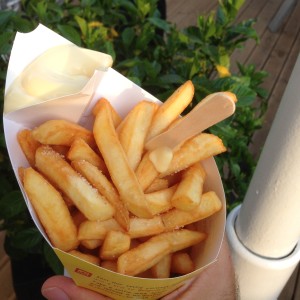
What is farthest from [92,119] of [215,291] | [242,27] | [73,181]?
[242,27]

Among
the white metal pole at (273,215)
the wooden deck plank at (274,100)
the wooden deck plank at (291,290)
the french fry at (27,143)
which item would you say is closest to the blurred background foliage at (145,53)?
the white metal pole at (273,215)

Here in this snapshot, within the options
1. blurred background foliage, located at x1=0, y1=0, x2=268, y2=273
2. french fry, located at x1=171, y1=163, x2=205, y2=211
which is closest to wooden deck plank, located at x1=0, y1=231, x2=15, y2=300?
blurred background foliage, located at x1=0, y1=0, x2=268, y2=273

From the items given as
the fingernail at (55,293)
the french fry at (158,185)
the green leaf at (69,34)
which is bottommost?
the fingernail at (55,293)

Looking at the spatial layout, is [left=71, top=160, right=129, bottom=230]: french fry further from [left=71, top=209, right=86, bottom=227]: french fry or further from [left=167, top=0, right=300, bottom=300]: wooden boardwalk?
[left=167, top=0, right=300, bottom=300]: wooden boardwalk

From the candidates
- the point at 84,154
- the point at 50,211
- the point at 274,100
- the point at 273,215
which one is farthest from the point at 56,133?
the point at 274,100

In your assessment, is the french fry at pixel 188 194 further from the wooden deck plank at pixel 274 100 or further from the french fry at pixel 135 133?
the wooden deck plank at pixel 274 100

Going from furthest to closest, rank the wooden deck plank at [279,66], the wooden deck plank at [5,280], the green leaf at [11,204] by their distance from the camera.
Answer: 1. the wooden deck plank at [279,66]
2. the wooden deck plank at [5,280]
3. the green leaf at [11,204]

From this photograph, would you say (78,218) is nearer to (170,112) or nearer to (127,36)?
(170,112)
